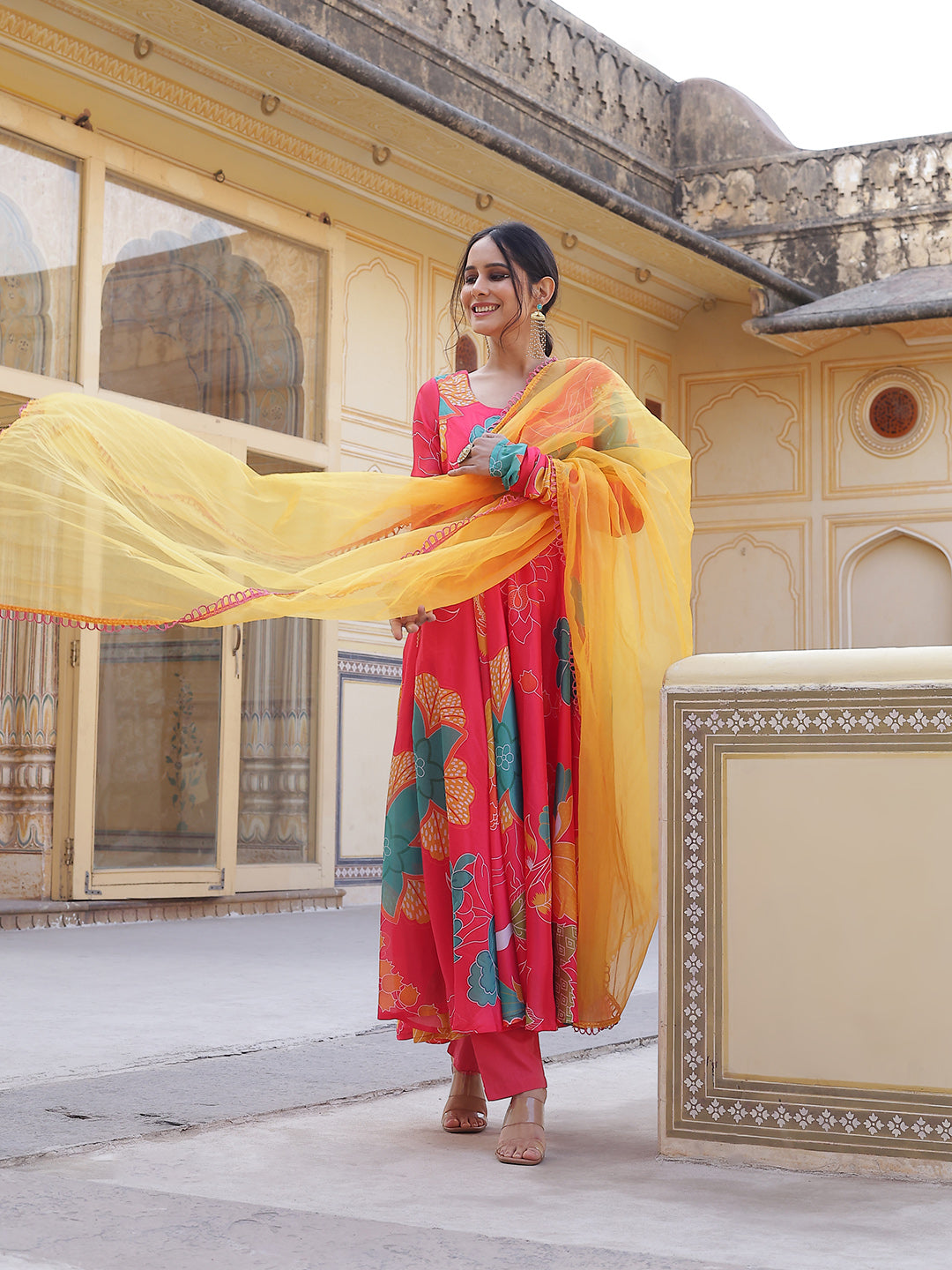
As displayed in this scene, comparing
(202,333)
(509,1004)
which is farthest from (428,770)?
(202,333)

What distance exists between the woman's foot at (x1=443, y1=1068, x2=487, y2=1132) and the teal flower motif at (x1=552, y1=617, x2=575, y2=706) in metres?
0.60

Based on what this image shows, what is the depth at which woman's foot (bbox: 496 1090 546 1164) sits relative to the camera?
7.01 ft

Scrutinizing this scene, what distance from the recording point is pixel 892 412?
32.2 feet

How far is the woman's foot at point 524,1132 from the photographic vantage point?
2137 millimetres

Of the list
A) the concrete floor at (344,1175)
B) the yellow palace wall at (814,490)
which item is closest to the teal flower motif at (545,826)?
the concrete floor at (344,1175)

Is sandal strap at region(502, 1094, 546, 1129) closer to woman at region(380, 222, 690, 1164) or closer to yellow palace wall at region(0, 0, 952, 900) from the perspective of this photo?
woman at region(380, 222, 690, 1164)

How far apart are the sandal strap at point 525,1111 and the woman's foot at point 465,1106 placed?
0.54 ft

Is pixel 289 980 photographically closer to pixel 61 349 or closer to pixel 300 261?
pixel 61 349

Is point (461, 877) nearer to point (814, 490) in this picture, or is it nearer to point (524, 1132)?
point (524, 1132)

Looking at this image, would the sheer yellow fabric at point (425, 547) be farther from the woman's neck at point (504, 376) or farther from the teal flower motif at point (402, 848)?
the teal flower motif at point (402, 848)

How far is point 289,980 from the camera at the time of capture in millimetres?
4219

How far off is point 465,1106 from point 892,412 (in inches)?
322

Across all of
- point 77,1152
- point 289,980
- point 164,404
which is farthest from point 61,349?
point 77,1152

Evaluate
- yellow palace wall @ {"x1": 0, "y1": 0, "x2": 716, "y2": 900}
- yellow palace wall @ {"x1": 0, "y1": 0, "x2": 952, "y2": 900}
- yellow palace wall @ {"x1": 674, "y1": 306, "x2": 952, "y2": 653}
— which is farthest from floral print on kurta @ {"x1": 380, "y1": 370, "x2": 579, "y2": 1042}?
yellow palace wall @ {"x1": 674, "y1": 306, "x2": 952, "y2": 653}
